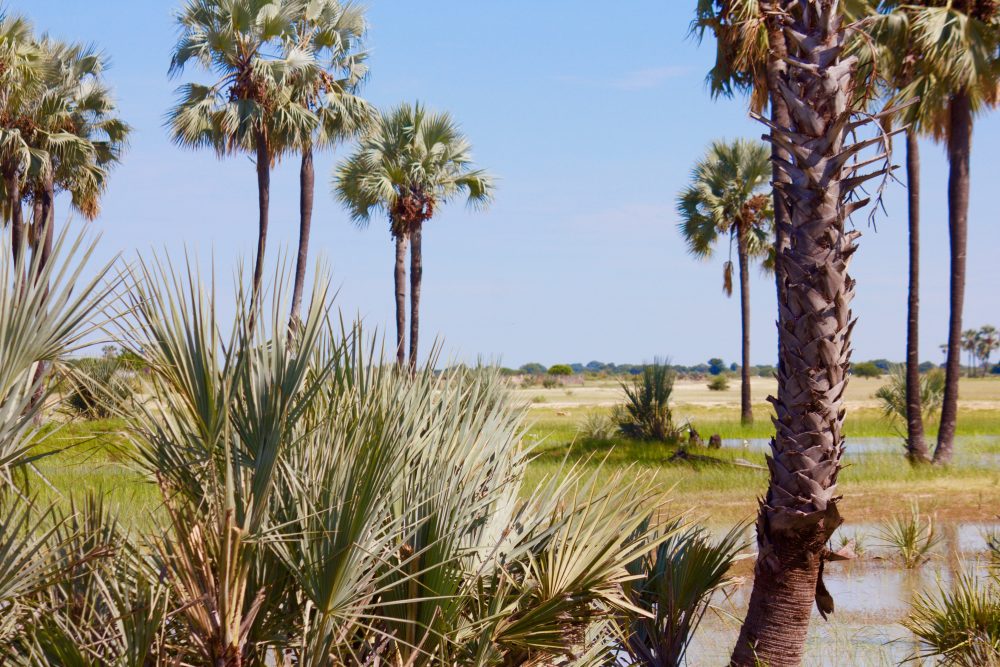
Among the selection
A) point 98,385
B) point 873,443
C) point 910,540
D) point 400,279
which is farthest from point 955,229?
point 98,385

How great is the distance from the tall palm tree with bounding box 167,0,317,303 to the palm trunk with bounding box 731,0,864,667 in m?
19.6

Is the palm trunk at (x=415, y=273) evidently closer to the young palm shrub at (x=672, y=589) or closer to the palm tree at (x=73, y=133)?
the palm tree at (x=73, y=133)

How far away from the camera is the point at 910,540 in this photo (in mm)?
10305

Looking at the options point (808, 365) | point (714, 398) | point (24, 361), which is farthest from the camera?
point (714, 398)

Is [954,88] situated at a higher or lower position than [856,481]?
higher

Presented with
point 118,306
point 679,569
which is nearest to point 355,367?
point 118,306

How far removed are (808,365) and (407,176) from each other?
2444 centimetres

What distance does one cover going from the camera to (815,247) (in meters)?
5.29

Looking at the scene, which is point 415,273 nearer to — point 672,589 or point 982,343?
point 672,589

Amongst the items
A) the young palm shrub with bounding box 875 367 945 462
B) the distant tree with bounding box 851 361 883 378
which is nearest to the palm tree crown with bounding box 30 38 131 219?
the young palm shrub with bounding box 875 367 945 462

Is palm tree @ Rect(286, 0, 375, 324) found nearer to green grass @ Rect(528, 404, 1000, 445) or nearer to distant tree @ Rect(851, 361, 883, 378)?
green grass @ Rect(528, 404, 1000, 445)

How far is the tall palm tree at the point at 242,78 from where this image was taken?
23.5 m

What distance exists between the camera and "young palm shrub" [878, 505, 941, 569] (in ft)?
33.7

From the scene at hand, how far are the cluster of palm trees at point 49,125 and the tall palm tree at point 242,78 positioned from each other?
14.4 feet
